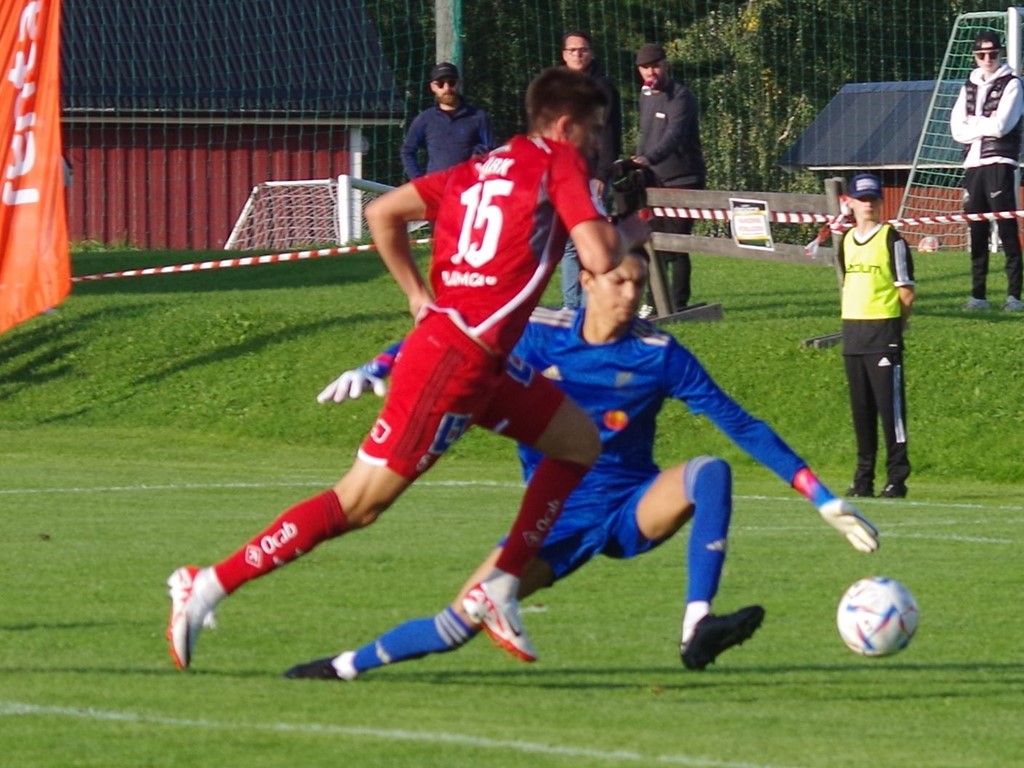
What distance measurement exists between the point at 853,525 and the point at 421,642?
1.45 m

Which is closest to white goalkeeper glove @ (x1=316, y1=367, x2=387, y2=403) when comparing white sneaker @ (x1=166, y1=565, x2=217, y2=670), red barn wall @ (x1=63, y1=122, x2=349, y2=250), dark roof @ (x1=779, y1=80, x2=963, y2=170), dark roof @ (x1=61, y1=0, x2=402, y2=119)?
white sneaker @ (x1=166, y1=565, x2=217, y2=670)

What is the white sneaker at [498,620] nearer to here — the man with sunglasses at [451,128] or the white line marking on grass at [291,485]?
the white line marking on grass at [291,485]

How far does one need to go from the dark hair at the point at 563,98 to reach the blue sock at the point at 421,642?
163 centimetres

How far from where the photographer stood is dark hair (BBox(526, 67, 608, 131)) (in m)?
6.76

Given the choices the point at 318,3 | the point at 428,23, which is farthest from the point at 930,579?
the point at 428,23

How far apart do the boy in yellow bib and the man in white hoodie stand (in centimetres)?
547

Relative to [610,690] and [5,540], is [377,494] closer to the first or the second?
[610,690]

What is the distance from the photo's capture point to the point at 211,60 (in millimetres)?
37719

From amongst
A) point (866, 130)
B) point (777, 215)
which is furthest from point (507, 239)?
point (866, 130)

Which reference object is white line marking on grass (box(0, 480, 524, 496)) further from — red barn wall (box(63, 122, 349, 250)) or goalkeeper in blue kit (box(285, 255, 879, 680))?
red barn wall (box(63, 122, 349, 250))

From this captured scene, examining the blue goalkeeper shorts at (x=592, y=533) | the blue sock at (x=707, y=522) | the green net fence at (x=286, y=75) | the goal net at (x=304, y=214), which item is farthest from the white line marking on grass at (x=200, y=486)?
the green net fence at (x=286, y=75)

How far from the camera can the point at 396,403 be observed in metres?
6.67

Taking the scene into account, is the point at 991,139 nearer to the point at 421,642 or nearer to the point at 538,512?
the point at 538,512

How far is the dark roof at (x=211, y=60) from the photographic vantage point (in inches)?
1404
